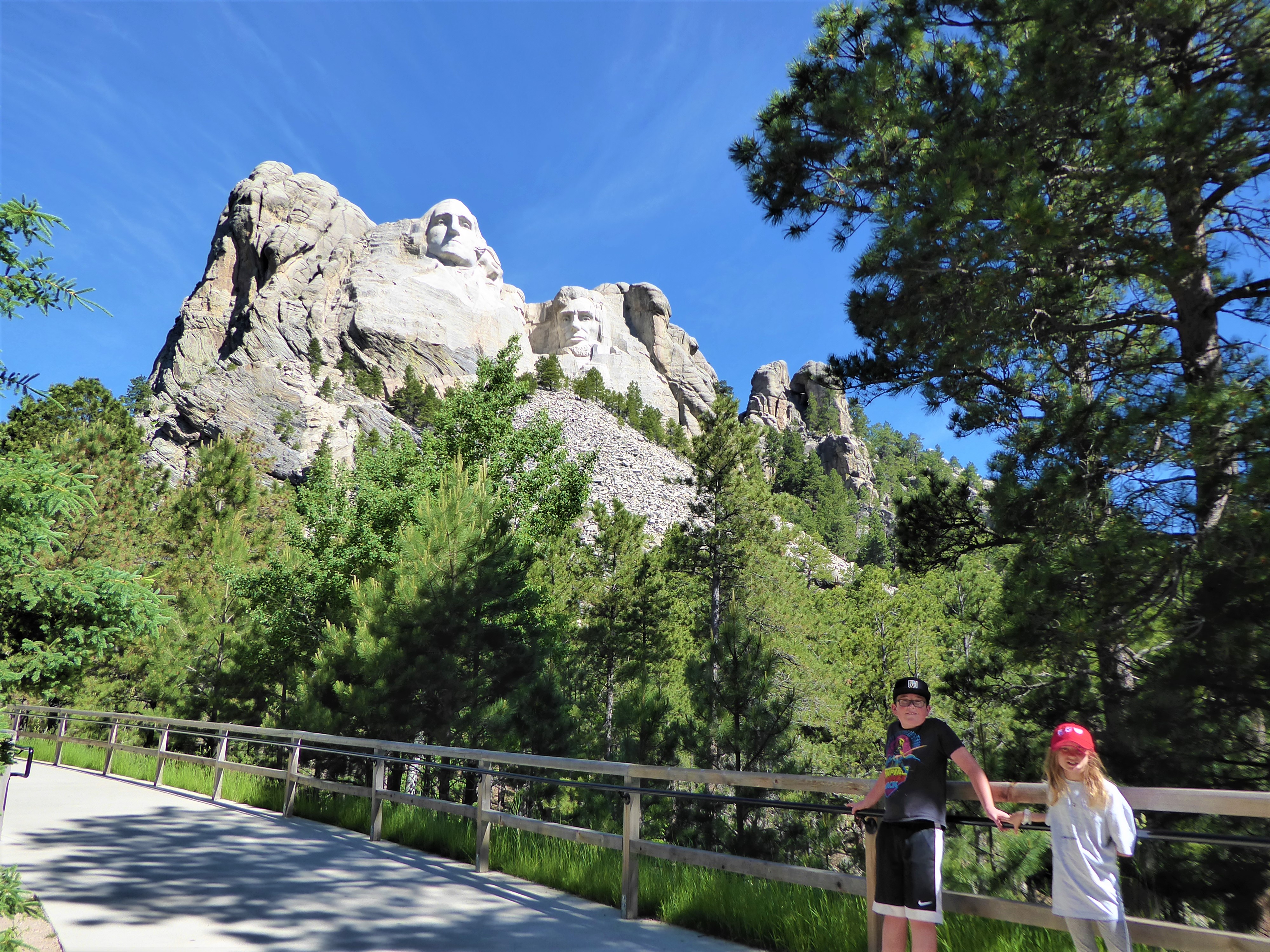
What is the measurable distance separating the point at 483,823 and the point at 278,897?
1.78m

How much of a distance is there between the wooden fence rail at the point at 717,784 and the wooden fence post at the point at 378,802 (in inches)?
0.5

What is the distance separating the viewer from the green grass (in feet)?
12.3

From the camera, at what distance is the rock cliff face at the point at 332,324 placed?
77312 millimetres

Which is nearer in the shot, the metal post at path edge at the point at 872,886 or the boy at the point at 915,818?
the boy at the point at 915,818

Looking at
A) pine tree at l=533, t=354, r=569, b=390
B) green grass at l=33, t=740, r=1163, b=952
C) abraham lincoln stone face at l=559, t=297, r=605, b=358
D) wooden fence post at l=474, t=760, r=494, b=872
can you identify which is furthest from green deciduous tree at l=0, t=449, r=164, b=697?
abraham lincoln stone face at l=559, t=297, r=605, b=358

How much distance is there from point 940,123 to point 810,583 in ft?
113

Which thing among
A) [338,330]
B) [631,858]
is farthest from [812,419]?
[631,858]

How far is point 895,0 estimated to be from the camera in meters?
7.02

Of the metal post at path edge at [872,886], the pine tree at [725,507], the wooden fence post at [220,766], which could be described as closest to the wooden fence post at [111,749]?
the wooden fence post at [220,766]

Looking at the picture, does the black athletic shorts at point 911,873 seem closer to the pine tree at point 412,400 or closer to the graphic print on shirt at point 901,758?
the graphic print on shirt at point 901,758

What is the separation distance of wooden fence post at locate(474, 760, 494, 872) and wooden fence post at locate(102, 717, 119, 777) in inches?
414

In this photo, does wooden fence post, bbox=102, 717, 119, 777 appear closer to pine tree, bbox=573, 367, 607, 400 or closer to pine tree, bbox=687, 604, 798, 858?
pine tree, bbox=687, 604, 798, 858

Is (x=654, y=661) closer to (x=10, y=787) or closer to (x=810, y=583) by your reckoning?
(x=810, y=583)

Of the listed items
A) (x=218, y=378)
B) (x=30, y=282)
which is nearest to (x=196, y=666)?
(x=30, y=282)
